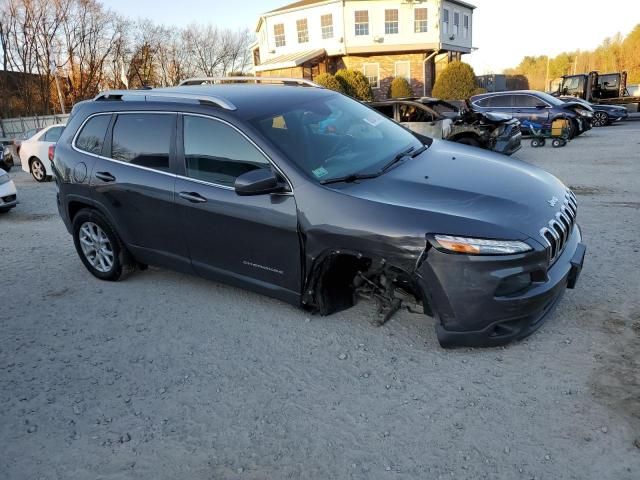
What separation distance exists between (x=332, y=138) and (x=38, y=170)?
11.6 m

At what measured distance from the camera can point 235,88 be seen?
429 centimetres

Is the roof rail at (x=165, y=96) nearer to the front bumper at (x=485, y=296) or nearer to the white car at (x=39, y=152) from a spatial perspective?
the front bumper at (x=485, y=296)

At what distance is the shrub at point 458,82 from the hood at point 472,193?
26.9m

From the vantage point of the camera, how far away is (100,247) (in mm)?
4902

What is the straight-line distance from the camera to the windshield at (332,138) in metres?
3.50

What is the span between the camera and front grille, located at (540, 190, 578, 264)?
3.02 metres

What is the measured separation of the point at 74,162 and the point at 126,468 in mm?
3298

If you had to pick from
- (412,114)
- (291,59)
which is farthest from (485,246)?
(291,59)

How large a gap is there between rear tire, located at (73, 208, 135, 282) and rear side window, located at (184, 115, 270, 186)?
54.3 inches

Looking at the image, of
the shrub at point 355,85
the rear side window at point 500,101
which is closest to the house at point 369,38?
the shrub at point 355,85

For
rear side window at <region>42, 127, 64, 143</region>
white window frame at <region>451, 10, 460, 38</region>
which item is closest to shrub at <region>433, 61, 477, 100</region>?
white window frame at <region>451, 10, 460, 38</region>

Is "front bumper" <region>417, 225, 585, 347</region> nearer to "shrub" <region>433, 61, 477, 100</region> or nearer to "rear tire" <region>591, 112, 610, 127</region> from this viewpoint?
"rear tire" <region>591, 112, 610, 127</region>

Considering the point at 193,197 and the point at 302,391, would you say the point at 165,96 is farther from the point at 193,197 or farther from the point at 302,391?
the point at 302,391

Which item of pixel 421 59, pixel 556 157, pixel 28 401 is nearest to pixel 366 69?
pixel 421 59
